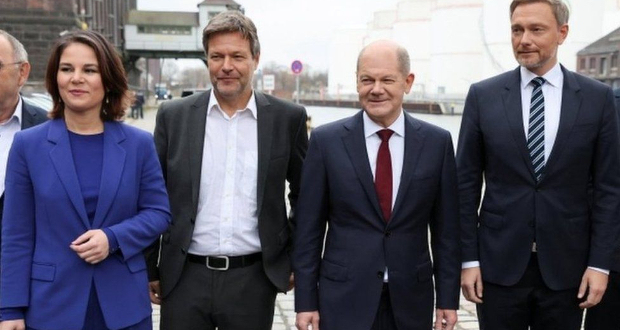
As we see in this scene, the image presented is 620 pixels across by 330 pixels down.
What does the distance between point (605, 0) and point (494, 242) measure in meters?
68.3

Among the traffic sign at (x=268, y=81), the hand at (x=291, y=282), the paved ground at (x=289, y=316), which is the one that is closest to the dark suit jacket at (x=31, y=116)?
the hand at (x=291, y=282)

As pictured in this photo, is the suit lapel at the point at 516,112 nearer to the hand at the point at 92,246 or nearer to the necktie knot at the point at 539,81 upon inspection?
the necktie knot at the point at 539,81

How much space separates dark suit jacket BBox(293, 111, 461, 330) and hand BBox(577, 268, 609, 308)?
64 cm

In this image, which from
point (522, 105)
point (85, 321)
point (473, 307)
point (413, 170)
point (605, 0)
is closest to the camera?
point (85, 321)

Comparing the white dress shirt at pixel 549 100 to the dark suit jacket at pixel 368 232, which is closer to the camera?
the dark suit jacket at pixel 368 232

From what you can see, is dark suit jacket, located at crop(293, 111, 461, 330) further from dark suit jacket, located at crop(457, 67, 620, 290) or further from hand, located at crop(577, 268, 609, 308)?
hand, located at crop(577, 268, 609, 308)

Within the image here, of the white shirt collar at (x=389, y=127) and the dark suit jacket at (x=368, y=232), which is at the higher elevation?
the white shirt collar at (x=389, y=127)

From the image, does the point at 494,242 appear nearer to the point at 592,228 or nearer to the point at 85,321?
the point at 592,228

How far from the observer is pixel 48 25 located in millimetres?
34062

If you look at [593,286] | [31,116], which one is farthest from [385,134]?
[31,116]

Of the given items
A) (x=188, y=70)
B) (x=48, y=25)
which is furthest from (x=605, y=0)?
(x=188, y=70)

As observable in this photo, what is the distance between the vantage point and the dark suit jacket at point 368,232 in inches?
133

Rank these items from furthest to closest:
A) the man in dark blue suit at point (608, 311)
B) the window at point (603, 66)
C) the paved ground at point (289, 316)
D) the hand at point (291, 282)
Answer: the window at point (603, 66), the paved ground at point (289, 316), the man in dark blue suit at point (608, 311), the hand at point (291, 282)

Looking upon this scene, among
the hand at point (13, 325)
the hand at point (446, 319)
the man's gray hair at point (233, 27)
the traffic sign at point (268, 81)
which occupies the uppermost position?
the man's gray hair at point (233, 27)
